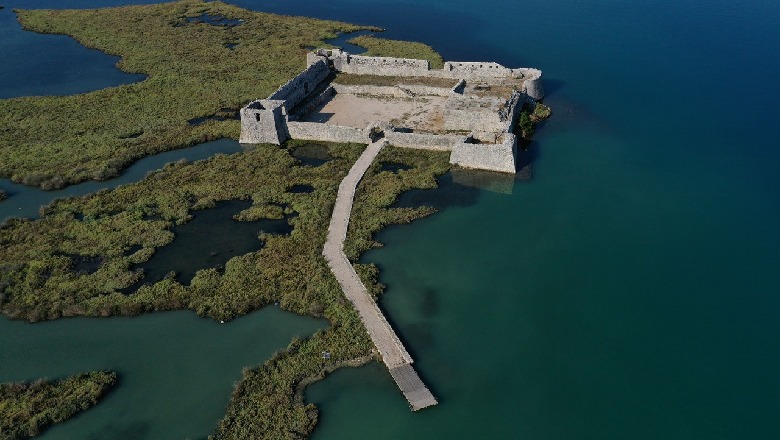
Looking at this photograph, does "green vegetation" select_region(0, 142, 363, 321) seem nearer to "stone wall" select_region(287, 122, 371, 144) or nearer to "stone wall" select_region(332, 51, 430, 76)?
"stone wall" select_region(287, 122, 371, 144)

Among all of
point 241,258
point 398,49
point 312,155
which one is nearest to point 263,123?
point 312,155

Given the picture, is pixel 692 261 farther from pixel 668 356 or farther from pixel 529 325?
pixel 529 325

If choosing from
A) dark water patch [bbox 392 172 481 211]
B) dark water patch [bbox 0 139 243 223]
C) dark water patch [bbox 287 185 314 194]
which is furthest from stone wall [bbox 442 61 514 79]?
dark water patch [bbox 287 185 314 194]

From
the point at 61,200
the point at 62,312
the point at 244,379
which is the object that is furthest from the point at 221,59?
the point at 244,379

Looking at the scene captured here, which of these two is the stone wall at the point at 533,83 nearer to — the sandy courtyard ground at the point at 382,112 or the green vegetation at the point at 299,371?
the sandy courtyard ground at the point at 382,112

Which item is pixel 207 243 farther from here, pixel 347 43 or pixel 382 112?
pixel 347 43
